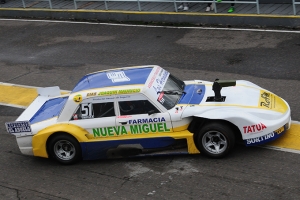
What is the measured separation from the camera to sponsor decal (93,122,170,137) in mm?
9523

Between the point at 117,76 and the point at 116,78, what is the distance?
0.34ft

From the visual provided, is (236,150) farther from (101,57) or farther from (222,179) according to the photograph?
(101,57)

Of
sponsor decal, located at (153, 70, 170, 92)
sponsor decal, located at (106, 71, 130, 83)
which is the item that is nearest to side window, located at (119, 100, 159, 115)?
sponsor decal, located at (153, 70, 170, 92)

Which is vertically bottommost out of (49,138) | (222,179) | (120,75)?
(222,179)

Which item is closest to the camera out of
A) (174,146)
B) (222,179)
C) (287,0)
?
(222,179)

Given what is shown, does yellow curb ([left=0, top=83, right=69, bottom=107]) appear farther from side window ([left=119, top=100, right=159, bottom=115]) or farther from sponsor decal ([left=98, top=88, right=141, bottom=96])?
side window ([left=119, top=100, right=159, bottom=115])

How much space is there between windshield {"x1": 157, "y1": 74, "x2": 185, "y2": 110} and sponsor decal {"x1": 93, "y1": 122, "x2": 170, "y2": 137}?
388 mm

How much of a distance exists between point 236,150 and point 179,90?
62.2 inches

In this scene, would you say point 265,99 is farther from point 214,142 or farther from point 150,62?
point 150,62

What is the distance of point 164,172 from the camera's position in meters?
9.34

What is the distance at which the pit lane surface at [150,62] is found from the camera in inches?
348

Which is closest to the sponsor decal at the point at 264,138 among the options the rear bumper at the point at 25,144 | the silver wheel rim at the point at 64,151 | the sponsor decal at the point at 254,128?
the sponsor decal at the point at 254,128

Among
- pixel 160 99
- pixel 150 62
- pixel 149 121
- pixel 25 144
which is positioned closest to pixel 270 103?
pixel 160 99

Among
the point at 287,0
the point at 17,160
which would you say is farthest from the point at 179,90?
the point at 287,0
